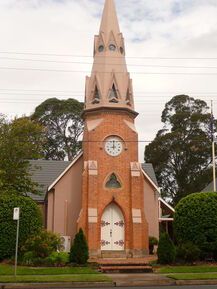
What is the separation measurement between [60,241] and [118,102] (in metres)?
10.5

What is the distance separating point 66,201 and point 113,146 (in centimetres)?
550

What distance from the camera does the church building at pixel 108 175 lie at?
91.1 ft

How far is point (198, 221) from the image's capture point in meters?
23.2

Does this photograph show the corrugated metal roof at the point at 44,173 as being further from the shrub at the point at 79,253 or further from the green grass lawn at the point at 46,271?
the green grass lawn at the point at 46,271

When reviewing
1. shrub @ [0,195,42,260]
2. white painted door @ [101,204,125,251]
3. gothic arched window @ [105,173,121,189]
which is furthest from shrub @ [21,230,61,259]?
gothic arched window @ [105,173,121,189]

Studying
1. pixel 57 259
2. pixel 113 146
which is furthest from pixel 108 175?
pixel 57 259

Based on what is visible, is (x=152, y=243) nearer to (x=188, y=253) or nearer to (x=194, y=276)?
(x=188, y=253)

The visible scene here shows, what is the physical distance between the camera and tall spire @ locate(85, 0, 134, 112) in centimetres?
3012

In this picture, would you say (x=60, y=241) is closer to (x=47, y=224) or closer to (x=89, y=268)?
(x=89, y=268)

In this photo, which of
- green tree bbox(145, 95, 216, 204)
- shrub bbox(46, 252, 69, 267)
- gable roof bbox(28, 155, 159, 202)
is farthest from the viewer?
green tree bbox(145, 95, 216, 204)

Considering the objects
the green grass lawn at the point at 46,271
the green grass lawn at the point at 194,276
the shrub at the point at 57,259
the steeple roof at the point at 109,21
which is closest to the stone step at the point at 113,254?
the shrub at the point at 57,259

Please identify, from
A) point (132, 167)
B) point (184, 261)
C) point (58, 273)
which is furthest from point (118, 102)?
point (58, 273)

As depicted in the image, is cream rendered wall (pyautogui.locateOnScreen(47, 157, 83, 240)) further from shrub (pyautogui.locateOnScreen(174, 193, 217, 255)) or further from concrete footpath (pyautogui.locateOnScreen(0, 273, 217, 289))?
concrete footpath (pyautogui.locateOnScreen(0, 273, 217, 289))

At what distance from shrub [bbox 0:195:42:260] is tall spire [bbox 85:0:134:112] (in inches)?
342
